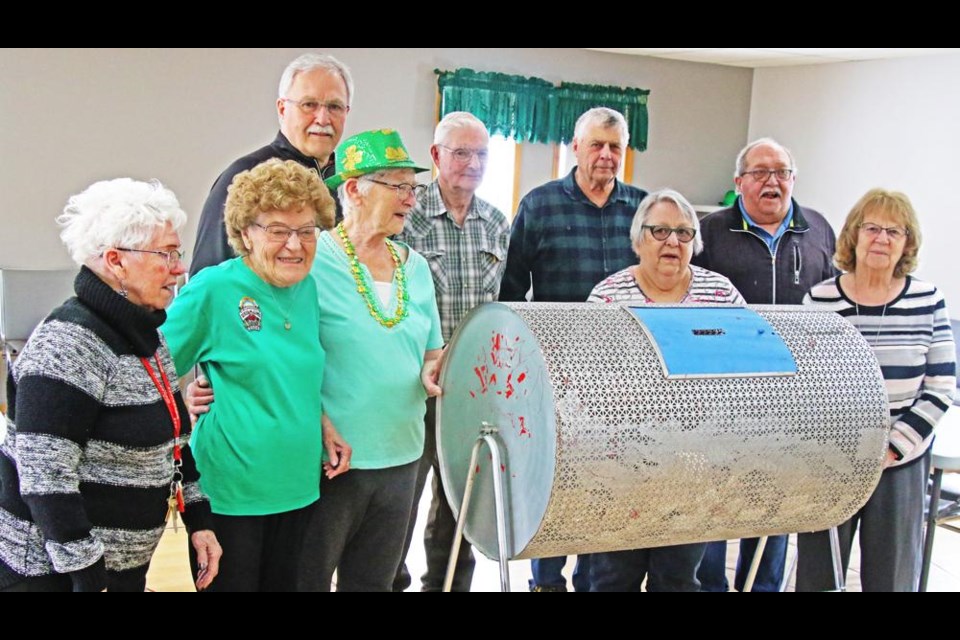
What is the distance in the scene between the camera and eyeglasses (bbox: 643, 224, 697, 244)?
8.20ft

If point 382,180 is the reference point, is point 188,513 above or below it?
below

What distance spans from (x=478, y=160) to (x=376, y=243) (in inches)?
30.8

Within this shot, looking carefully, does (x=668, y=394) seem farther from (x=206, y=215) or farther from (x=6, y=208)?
(x=6, y=208)

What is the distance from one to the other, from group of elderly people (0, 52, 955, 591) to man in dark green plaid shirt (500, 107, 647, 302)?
42 centimetres

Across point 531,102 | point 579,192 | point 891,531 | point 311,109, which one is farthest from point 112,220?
point 531,102

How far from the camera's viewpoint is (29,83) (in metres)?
5.68

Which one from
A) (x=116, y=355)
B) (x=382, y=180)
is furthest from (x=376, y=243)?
(x=116, y=355)

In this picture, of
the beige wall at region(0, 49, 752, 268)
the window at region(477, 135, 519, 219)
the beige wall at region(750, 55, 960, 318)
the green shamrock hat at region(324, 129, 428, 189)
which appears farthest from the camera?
the window at region(477, 135, 519, 219)

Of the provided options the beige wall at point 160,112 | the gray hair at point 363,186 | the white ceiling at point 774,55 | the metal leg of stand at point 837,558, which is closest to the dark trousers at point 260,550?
the gray hair at point 363,186

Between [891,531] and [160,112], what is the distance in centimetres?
510

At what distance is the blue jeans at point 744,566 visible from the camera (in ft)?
9.45

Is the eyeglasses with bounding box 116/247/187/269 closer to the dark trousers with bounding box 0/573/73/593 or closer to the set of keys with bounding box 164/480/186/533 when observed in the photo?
the set of keys with bounding box 164/480/186/533

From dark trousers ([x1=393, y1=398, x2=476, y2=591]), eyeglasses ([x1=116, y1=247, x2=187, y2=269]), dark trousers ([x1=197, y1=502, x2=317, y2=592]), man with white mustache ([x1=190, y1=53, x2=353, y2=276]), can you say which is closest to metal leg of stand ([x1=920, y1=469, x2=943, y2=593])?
dark trousers ([x1=393, y1=398, x2=476, y2=591])

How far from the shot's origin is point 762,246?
2955 mm
